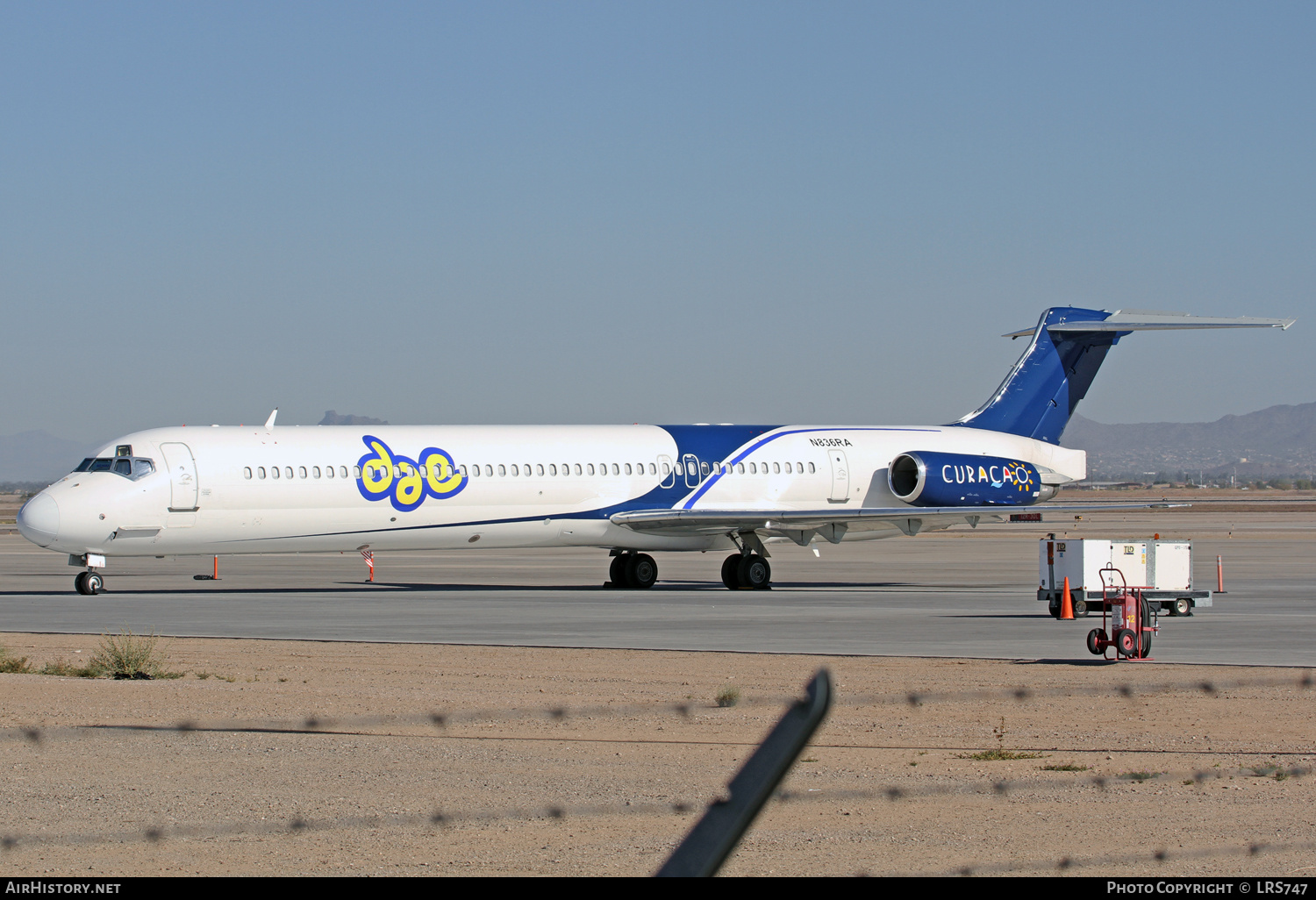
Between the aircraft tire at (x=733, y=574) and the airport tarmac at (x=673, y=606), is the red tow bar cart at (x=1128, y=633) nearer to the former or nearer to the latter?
the airport tarmac at (x=673, y=606)

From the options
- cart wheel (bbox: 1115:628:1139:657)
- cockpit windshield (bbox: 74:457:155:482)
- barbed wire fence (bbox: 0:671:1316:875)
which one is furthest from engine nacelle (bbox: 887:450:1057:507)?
barbed wire fence (bbox: 0:671:1316:875)

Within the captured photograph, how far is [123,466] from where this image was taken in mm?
28016

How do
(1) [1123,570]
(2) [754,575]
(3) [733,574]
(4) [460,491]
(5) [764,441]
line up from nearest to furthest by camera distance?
(1) [1123,570] < (4) [460,491] < (2) [754,575] < (3) [733,574] < (5) [764,441]

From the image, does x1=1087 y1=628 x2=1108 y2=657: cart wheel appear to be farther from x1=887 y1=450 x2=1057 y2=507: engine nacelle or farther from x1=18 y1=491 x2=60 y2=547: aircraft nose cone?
x1=18 y1=491 x2=60 y2=547: aircraft nose cone

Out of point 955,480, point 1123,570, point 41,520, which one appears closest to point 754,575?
point 955,480

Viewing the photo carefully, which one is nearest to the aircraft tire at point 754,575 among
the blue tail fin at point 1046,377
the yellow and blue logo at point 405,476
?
the yellow and blue logo at point 405,476

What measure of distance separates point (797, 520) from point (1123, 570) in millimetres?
11104

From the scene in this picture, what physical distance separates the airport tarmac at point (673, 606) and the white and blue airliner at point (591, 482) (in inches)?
43.6

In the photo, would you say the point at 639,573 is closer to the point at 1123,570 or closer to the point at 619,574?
the point at 619,574

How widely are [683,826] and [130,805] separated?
11.3 ft

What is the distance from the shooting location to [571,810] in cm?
941

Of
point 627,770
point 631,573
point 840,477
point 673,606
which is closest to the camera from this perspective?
point 627,770
